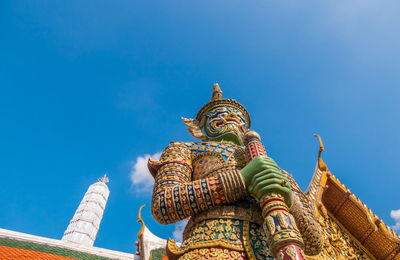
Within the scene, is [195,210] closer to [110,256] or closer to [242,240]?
[242,240]

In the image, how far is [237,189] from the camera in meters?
3.07

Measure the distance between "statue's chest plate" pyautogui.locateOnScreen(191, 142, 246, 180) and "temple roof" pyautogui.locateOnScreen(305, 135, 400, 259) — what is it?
1692 millimetres

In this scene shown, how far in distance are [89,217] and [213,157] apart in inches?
918

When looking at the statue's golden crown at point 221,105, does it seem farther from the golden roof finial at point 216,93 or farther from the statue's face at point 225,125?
the golden roof finial at point 216,93

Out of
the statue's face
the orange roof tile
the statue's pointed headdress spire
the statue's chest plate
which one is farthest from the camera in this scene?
the statue's pointed headdress spire

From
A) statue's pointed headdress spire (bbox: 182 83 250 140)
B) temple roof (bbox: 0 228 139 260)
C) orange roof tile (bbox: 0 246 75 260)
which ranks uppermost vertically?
statue's pointed headdress spire (bbox: 182 83 250 140)

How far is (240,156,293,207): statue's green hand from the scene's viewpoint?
2.96 meters

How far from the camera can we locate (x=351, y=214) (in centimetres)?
527

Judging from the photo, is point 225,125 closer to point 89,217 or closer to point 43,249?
point 43,249

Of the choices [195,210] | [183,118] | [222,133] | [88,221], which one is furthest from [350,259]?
[88,221]

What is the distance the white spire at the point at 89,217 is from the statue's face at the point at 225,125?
65.4ft

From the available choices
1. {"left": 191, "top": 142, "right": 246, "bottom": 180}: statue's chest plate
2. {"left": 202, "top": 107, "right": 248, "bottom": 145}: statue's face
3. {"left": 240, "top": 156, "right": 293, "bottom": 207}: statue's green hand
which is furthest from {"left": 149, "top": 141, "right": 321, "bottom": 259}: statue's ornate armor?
{"left": 202, "top": 107, "right": 248, "bottom": 145}: statue's face

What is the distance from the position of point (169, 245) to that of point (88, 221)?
23630mm

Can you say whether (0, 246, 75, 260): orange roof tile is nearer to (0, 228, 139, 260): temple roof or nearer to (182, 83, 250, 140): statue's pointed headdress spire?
(0, 228, 139, 260): temple roof
